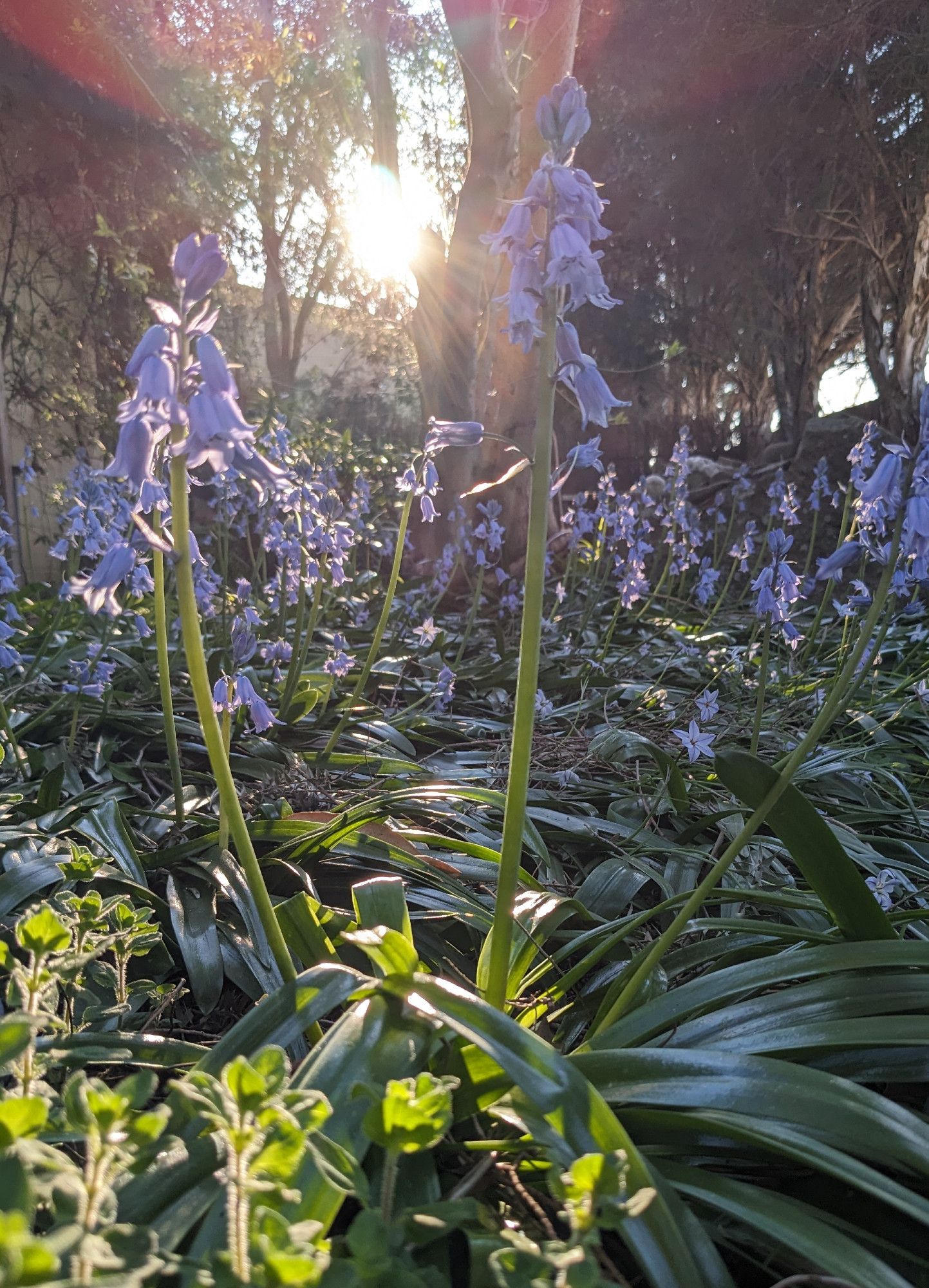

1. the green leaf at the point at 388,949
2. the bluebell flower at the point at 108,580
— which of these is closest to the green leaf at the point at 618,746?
the green leaf at the point at 388,949

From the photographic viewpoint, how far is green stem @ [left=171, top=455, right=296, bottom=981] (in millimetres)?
1153

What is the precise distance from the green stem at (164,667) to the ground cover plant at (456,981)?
0.06ft

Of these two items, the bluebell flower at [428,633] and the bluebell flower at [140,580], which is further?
the bluebell flower at [428,633]

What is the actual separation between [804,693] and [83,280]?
8585mm

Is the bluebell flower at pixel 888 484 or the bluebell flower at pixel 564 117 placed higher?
the bluebell flower at pixel 564 117

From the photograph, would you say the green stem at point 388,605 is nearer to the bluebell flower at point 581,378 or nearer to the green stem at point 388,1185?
the bluebell flower at point 581,378

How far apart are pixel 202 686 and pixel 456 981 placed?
104cm

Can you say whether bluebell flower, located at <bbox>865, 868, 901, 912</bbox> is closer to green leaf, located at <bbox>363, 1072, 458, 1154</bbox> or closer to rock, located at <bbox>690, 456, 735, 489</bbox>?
green leaf, located at <bbox>363, 1072, 458, 1154</bbox>

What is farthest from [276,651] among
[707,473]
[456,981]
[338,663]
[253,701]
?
[707,473]

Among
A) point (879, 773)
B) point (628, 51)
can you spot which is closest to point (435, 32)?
point (628, 51)

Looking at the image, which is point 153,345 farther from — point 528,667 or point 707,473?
point 707,473

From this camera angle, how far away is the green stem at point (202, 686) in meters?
1.15

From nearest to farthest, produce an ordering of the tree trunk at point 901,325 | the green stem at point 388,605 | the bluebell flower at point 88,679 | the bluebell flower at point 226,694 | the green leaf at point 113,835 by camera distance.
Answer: the green leaf at point 113,835 < the bluebell flower at point 226,694 < the green stem at point 388,605 < the bluebell flower at point 88,679 < the tree trunk at point 901,325

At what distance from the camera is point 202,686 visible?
1216 millimetres
